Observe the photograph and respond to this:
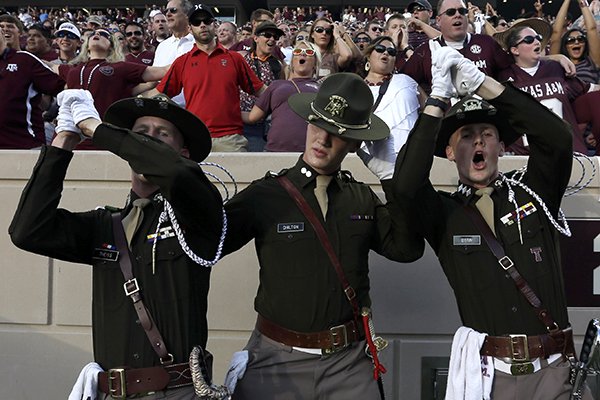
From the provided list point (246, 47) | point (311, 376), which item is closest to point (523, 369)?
point (311, 376)

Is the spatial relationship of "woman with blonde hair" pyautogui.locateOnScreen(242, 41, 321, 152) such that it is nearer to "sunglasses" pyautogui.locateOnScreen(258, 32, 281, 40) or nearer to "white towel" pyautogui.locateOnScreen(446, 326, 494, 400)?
"sunglasses" pyautogui.locateOnScreen(258, 32, 281, 40)

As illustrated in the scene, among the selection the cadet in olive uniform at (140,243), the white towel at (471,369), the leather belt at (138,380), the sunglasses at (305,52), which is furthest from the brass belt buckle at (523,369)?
the sunglasses at (305,52)

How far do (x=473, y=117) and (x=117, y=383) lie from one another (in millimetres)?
2082

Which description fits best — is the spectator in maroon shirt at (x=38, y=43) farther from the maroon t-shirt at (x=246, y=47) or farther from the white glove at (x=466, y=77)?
the white glove at (x=466, y=77)

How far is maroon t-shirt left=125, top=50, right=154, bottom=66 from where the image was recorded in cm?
871

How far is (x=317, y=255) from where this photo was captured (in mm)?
3609

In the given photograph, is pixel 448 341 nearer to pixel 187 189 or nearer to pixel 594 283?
pixel 594 283

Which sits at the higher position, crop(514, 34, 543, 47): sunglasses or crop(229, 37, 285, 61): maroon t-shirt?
crop(514, 34, 543, 47): sunglasses

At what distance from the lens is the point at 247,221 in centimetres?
371

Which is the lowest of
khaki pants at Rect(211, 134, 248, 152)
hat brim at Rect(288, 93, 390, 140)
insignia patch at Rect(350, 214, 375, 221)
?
insignia patch at Rect(350, 214, 375, 221)

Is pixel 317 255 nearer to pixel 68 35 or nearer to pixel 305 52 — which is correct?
pixel 305 52

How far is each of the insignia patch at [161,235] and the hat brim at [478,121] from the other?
142cm

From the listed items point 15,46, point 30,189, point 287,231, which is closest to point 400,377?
point 287,231

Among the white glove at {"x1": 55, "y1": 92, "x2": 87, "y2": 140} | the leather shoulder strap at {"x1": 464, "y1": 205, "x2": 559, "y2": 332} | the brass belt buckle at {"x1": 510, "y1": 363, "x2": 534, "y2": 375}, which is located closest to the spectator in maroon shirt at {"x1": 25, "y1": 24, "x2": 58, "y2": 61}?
the white glove at {"x1": 55, "y1": 92, "x2": 87, "y2": 140}
